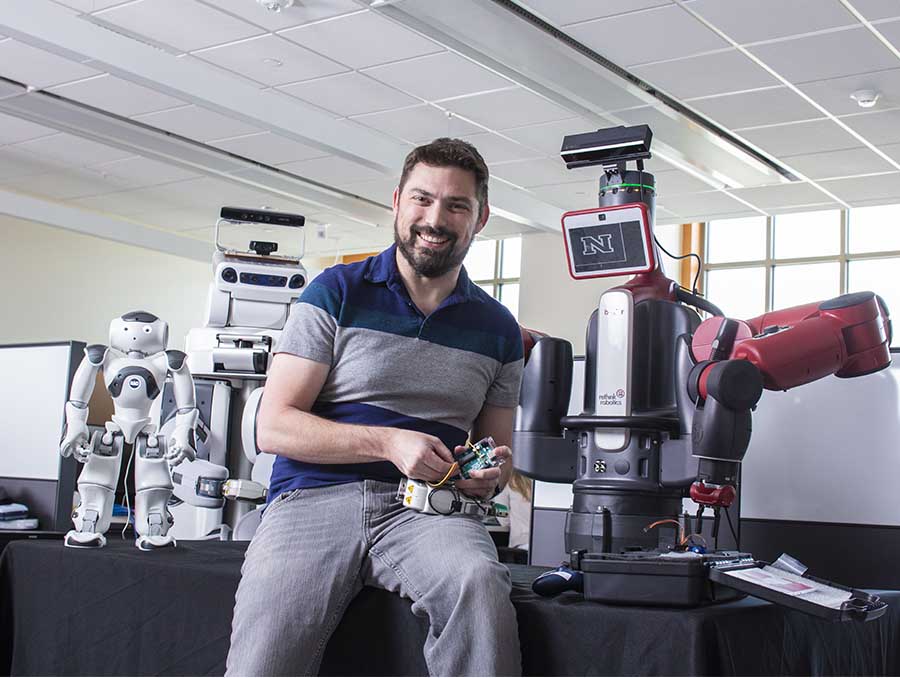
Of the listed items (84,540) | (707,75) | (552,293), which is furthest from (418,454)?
(552,293)

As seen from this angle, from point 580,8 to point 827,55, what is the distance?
56.0 inches

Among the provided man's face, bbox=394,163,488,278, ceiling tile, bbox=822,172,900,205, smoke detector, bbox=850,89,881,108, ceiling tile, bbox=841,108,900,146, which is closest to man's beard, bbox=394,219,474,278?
man's face, bbox=394,163,488,278

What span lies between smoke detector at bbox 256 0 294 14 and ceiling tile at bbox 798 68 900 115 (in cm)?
293

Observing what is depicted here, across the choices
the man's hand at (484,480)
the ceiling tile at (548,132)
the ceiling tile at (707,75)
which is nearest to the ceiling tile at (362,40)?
the ceiling tile at (707,75)

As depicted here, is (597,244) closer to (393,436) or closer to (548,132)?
(393,436)

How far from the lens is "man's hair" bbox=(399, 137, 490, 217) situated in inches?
75.0

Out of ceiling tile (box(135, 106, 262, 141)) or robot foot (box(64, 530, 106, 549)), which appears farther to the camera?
ceiling tile (box(135, 106, 262, 141))

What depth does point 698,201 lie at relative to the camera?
8.84m

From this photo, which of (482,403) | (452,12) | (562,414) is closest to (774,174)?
(452,12)

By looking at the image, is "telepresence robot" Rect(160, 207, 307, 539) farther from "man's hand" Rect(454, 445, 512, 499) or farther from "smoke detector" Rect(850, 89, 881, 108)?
"smoke detector" Rect(850, 89, 881, 108)

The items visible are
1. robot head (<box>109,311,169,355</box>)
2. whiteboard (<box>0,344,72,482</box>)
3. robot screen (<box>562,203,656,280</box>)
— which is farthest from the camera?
whiteboard (<box>0,344,72,482</box>)

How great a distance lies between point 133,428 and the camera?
311 centimetres

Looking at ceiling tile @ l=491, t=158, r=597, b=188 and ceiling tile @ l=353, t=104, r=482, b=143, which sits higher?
ceiling tile @ l=353, t=104, r=482, b=143

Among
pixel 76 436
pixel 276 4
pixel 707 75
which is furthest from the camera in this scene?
pixel 707 75
